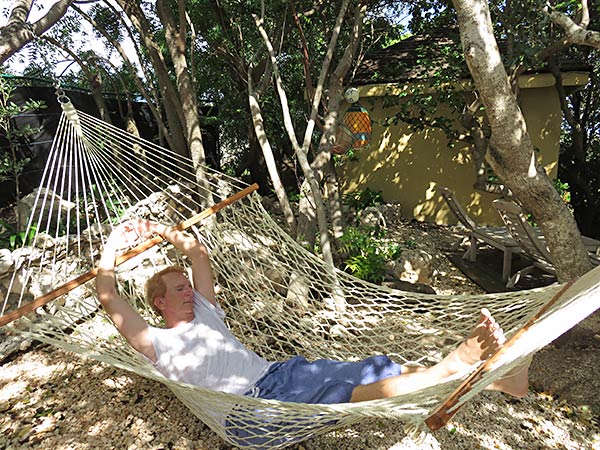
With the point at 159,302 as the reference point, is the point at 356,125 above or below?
above

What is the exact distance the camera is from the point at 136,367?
131 centimetres

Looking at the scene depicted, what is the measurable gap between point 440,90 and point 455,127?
37.4 inches

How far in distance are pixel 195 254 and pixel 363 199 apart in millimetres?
3628

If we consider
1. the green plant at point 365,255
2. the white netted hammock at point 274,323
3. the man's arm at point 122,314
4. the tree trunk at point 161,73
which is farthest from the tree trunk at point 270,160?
the man's arm at point 122,314

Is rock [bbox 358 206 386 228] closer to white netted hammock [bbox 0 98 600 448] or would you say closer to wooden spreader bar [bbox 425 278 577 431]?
white netted hammock [bbox 0 98 600 448]

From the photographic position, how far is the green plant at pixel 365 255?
2990 mm

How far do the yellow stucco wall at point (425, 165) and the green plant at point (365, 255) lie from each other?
1.83 metres

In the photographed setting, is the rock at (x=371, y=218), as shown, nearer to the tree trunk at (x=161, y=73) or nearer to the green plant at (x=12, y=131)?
the tree trunk at (x=161, y=73)

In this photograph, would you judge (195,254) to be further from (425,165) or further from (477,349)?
(425,165)

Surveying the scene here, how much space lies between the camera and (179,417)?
1777 mm

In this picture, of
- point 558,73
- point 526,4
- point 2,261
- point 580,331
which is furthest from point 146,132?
point 580,331

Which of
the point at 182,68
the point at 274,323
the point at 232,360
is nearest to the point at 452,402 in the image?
the point at 232,360

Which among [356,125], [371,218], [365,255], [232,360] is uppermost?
[356,125]

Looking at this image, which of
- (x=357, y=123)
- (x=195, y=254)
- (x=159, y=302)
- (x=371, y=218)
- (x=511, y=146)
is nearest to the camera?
(x=159, y=302)
